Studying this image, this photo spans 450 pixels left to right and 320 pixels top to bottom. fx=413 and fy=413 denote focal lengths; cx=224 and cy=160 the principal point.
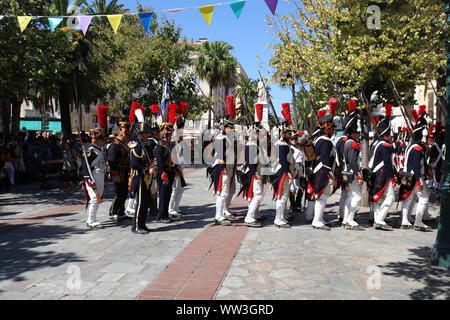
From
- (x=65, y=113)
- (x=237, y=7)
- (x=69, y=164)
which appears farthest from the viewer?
(x=65, y=113)

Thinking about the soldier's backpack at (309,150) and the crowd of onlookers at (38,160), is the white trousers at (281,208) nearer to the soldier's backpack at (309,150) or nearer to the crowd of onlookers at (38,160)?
the soldier's backpack at (309,150)

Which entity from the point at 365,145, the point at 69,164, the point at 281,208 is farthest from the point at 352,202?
the point at 69,164

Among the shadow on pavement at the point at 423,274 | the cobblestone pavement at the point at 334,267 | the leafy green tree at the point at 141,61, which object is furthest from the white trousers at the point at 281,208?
the leafy green tree at the point at 141,61

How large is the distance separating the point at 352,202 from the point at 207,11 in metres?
5.26

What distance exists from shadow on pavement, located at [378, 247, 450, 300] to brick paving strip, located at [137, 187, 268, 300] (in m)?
2.22

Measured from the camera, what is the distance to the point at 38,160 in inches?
682

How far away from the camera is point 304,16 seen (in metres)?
11.5

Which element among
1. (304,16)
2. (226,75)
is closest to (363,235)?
(304,16)

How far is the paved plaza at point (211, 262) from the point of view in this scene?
4.70 metres

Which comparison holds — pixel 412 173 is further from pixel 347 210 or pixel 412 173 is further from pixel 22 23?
pixel 22 23

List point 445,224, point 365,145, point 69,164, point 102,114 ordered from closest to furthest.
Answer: point 445,224 → point 102,114 → point 365,145 → point 69,164

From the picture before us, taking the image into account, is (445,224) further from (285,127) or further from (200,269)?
(285,127)

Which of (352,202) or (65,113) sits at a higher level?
(65,113)
